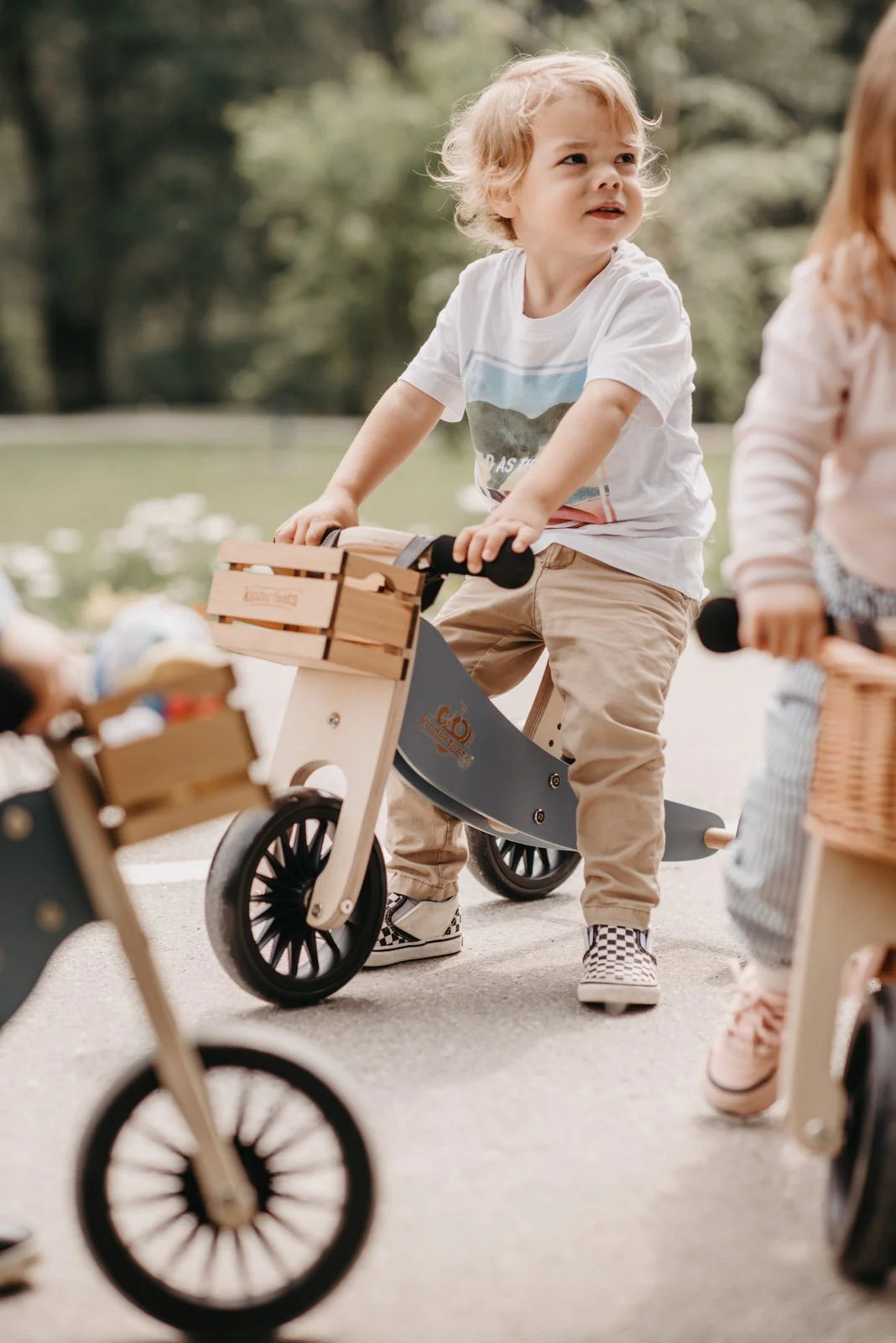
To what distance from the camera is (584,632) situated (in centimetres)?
295

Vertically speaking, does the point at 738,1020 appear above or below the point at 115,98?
below

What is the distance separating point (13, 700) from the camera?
169 centimetres

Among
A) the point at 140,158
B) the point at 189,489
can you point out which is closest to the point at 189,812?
the point at 189,489

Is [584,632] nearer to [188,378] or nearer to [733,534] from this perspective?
[733,534]

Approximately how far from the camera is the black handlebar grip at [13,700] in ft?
5.54

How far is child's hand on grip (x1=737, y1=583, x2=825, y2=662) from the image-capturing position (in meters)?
1.87

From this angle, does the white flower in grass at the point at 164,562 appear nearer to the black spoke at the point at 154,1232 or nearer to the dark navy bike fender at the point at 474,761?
the dark navy bike fender at the point at 474,761

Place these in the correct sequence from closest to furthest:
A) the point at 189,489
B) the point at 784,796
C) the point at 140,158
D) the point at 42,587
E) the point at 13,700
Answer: the point at 13,700 < the point at 784,796 < the point at 42,587 < the point at 189,489 < the point at 140,158

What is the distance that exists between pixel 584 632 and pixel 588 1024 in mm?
699

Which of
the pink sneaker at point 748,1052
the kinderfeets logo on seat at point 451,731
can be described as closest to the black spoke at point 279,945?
the kinderfeets logo on seat at point 451,731

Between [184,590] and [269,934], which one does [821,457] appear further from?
[184,590]

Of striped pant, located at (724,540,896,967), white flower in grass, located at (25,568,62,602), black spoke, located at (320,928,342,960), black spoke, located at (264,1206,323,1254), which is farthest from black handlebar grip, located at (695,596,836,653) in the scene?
white flower in grass, located at (25,568,62,602)

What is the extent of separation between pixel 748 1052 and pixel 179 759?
1.04 m

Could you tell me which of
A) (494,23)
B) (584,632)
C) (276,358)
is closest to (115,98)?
(276,358)
